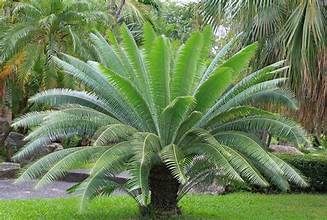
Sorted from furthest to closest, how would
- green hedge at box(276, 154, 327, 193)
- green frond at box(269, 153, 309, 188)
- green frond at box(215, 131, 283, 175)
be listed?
green hedge at box(276, 154, 327, 193) < green frond at box(269, 153, 309, 188) < green frond at box(215, 131, 283, 175)

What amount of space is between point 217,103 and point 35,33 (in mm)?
8876

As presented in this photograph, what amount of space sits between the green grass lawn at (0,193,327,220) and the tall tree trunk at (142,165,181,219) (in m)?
0.34

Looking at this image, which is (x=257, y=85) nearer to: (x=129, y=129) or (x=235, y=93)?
(x=235, y=93)

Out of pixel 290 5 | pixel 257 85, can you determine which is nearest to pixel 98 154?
pixel 257 85

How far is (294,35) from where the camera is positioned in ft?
31.7

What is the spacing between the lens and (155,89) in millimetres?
8477

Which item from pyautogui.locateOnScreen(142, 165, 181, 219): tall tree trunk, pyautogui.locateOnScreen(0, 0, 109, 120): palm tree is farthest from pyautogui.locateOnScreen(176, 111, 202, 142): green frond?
pyautogui.locateOnScreen(0, 0, 109, 120): palm tree

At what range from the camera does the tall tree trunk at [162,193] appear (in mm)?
8695

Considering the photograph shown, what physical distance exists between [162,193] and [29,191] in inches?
230

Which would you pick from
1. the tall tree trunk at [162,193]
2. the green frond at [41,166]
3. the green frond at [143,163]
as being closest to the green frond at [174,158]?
the green frond at [143,163]

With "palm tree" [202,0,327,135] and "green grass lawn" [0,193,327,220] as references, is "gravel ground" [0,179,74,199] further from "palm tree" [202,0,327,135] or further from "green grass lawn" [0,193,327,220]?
"palm tree" [202,0,327,135]

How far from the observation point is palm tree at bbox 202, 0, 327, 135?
9.52 meters

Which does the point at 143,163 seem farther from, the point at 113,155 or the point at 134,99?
the point at 134,99

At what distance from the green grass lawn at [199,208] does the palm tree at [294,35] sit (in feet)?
6.09
